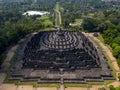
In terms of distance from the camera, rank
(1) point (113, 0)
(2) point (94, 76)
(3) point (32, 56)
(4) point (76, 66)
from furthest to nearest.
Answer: (1) point (113, 0), (3) point (32, 56), (4) point (76, 66), (2) point (94, 76)

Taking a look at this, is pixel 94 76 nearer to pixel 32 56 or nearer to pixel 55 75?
pixel 55 75

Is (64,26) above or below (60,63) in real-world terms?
below

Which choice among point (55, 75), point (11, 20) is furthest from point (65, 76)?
point (11, 20)

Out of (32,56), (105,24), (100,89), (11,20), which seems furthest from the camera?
(11,20)

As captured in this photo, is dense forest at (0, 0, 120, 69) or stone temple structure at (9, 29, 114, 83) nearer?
stone temple structure at (9, 29, 114, 83)

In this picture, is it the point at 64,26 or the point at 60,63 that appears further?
the point at 64,26

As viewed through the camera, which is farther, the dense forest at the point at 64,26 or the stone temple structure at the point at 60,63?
the dense forest at the point at 64,26

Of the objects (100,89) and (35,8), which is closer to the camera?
(100,89)
